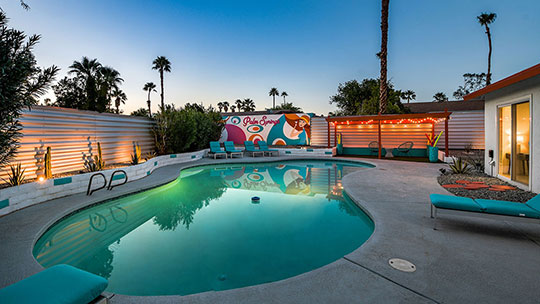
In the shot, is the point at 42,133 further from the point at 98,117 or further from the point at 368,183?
the point at 368,183

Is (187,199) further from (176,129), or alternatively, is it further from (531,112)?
(531,112)

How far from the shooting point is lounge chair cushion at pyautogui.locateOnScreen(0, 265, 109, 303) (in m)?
1.53

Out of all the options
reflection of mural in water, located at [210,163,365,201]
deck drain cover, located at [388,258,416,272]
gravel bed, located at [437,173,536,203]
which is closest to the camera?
deck drain cover, located at [388,258,416,272]

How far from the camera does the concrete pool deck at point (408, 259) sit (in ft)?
6.96

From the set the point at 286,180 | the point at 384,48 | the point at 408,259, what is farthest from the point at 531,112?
the point at 384,48

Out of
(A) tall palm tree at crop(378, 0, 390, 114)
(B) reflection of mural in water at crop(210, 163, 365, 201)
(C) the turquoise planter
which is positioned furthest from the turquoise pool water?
(A) tall palm tree at crop(378, 0, 390, 114)

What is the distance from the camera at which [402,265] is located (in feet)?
8.57

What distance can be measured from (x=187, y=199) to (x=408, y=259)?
17.9ft

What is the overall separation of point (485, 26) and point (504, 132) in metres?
24.5

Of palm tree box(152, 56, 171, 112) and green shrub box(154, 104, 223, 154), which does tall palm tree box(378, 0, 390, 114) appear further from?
palm tree box(152, 56, 171, 112)

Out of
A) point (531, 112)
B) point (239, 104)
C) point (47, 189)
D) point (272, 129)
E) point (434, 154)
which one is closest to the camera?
point (531, 112)

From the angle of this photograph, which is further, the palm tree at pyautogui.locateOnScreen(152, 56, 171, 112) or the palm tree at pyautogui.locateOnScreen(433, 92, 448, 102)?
the palm tree at pyautogui.locateOnScreen(433, 92, 448, 102)

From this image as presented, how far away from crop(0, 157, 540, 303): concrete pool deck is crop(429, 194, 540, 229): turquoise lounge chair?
121mm

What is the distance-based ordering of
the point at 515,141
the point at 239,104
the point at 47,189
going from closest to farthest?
the point at 47,189 < the point at 515,141 < the point at 239,104
